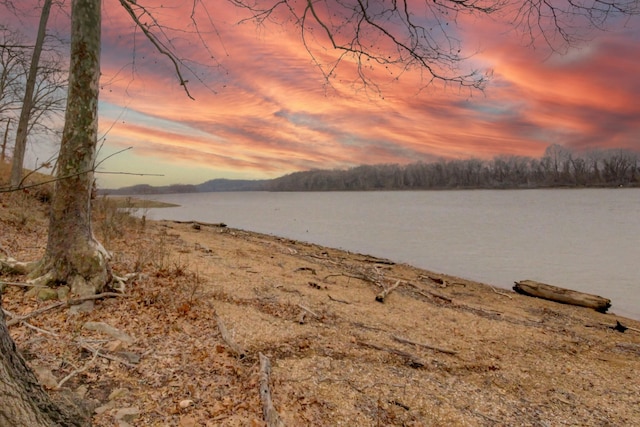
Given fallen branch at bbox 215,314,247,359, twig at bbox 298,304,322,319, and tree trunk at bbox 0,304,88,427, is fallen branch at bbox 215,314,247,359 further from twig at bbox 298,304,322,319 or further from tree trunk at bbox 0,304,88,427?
tree trunk at bbox 0,304,88,427

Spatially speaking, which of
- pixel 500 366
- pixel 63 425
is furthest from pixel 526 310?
pixel 63 425

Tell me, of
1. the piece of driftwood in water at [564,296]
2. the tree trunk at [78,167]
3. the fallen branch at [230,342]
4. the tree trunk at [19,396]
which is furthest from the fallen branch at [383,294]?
the tree trunk at [19,396]

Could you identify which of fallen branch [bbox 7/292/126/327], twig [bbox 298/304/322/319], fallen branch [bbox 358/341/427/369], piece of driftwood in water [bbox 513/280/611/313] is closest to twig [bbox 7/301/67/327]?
fallen branch [bbox 7/292/126/327]

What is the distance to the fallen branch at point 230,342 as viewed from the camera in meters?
4.93

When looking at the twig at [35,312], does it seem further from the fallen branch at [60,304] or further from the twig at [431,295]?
the twig at [431,295]

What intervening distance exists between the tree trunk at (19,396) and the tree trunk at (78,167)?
390cm

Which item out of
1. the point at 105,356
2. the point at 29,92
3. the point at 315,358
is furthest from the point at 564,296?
the point at 29,92

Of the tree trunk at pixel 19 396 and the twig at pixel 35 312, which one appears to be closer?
the tree trunk at pixel 19 396

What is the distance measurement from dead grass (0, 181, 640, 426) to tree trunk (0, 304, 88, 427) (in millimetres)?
1350

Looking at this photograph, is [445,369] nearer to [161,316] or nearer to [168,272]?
[161,316]

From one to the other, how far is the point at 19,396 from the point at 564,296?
52.0ft

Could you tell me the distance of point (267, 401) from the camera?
12.7 feet

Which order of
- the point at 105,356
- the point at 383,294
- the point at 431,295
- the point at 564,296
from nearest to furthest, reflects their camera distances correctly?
the point at 105,356 → the point at 383,294 → the point at 431,295 → the point at 564,296

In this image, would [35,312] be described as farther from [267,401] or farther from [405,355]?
[405,355]
